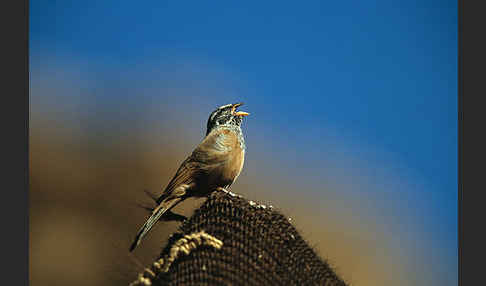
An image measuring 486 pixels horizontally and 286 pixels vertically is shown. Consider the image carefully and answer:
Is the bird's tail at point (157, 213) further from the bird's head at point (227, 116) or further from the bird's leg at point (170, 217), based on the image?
the bird's head at point (227, 116)

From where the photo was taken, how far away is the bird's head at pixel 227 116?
2.25 metres

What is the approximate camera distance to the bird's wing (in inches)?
75.9

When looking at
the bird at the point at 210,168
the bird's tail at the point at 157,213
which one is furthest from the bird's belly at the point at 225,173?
the bird's tail at the point at 157,213

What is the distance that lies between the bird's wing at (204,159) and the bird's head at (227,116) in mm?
187

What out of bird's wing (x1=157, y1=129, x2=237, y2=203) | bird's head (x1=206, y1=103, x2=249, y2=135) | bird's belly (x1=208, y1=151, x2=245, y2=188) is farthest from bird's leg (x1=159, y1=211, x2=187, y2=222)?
bird's head (x1=206, y1=103, x2=249, y2=135)

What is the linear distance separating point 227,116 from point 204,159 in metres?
0.35

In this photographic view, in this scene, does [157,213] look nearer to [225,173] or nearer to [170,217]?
[170,217]

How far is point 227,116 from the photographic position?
89.0 inches

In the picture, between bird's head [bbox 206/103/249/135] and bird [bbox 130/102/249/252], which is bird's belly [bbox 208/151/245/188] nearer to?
bird [bbox 130/102/249/252]

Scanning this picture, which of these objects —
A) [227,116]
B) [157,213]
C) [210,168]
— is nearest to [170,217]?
[157,213]

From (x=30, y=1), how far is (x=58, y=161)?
1087 millimetres
